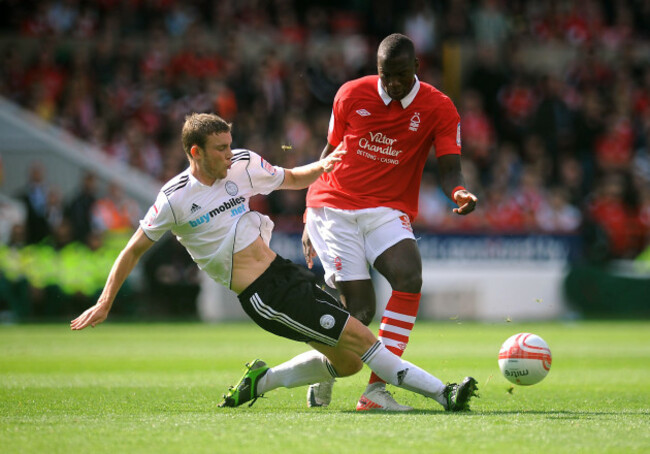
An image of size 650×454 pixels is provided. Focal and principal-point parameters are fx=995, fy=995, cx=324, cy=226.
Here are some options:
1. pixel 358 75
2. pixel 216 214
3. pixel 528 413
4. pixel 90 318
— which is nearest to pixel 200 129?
pixel 216 214

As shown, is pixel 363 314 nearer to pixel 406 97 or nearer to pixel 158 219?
pixel 406 97

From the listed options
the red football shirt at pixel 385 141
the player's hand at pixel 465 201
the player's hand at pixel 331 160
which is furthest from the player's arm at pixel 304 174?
the player's hand at pixel 465 201

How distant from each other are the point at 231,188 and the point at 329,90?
46.0 feet

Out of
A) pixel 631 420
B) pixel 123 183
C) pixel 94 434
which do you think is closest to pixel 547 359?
pixel 631 420

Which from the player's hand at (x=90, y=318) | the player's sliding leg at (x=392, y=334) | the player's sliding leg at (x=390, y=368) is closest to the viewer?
the player's hand at (x=90, y=318)

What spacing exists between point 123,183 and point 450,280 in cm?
A: 638

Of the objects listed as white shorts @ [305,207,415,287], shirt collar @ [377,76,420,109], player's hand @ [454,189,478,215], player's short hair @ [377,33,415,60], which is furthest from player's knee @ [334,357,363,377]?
player's short hair @ [377,33,415,60]

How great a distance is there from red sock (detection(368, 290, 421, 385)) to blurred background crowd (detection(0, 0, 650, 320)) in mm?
10837

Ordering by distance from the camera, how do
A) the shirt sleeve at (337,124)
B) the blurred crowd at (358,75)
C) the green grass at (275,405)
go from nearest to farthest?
the green grass at (275,405), the shirt sleeve at (337,124), the blurred crowd at (358,75)

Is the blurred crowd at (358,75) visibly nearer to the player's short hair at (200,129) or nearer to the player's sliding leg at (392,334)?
the player's sliding leg at (392,334)

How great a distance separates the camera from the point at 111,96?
19.3 metres

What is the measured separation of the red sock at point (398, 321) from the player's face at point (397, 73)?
1.47 metres

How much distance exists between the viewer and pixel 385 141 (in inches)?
294

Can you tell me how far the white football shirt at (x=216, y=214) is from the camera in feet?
21.3
